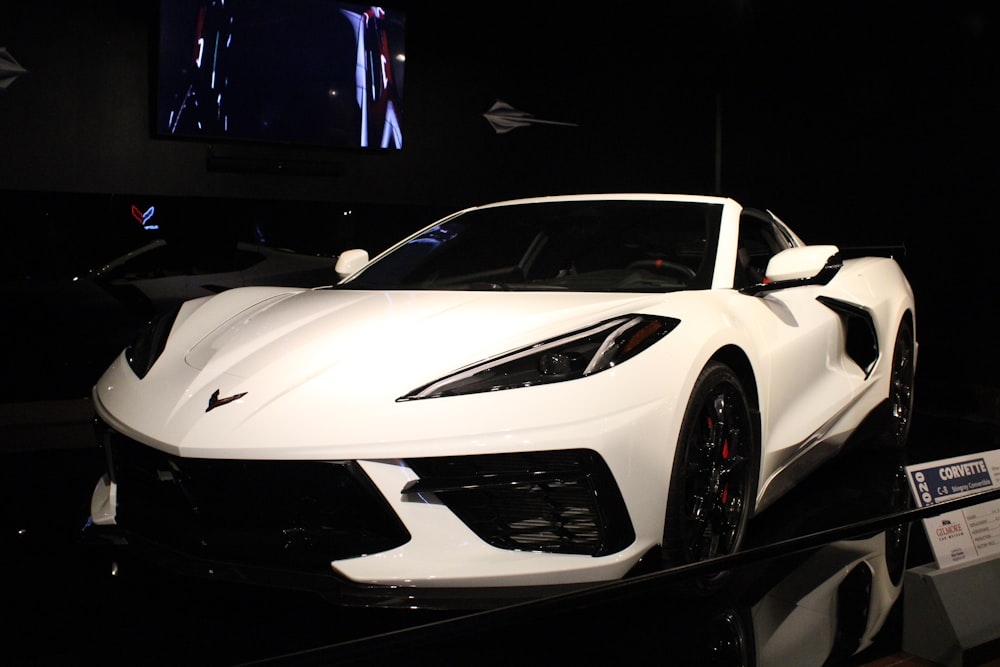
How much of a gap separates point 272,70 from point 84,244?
4.84 feet

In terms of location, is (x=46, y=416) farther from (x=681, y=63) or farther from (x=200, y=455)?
(x=681, y=63)

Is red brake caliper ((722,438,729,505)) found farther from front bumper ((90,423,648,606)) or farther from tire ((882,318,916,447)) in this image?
tire ((882,318,916,447))

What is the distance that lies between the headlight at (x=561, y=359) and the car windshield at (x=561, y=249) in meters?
0.54

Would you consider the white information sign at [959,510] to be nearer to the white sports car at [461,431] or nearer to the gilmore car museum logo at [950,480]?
the gilmore car museum logo at [950,480]

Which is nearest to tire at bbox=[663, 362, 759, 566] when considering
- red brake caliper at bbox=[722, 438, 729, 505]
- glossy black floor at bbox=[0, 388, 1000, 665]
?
red brake caliper at bbox=[722, 438, 729, 505]

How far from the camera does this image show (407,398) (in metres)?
1.93

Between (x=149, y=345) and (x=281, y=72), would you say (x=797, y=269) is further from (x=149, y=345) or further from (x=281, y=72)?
(x=281, y=72)

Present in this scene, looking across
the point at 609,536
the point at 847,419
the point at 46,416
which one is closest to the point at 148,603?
the point at 609,536

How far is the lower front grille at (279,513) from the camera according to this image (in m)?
1.85

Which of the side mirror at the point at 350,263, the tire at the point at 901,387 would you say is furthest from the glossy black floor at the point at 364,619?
the side mirror at the point at 350,263

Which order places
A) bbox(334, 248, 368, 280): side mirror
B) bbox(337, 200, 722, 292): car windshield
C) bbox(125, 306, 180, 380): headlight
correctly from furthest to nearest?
bbox(334, 248, 368, 280): side mirror → bbox(337, 200, 722, 292): car windshield → bbox(125, 306, 180, 380): headlight

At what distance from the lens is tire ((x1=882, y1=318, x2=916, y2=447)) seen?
374 centimetres

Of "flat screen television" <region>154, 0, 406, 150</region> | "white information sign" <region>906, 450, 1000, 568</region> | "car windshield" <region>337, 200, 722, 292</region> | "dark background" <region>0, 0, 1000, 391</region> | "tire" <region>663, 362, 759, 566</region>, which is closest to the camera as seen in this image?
"tire" <region>663, 362, 759, 566</region>

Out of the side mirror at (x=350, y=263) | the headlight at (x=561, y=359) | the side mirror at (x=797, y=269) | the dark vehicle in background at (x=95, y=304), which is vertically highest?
the side mirror at (x=797, y=269)
